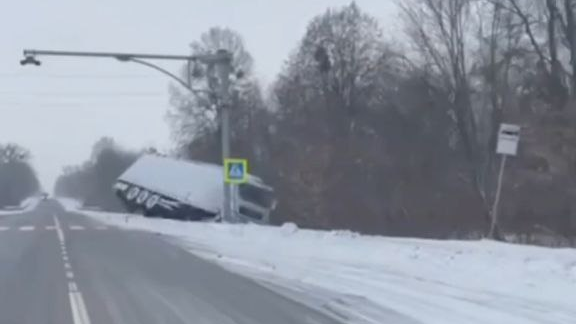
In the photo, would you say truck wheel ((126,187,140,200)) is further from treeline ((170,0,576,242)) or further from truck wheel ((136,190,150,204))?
treeline ((170,0,576,242))

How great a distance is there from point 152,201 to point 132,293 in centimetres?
4872

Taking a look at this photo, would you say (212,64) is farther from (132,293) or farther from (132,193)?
(132,193)

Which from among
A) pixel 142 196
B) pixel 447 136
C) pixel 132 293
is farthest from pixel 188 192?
pixel 132 293

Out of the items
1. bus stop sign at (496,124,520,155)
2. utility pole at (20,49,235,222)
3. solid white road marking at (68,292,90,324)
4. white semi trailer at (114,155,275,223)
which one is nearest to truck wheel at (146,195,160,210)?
white semi trailer at (114,155,275,223)

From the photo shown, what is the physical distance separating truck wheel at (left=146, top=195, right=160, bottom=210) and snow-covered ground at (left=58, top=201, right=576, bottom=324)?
36371 millimetres

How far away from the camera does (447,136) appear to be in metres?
56.4

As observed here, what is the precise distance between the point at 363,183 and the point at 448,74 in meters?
8.03

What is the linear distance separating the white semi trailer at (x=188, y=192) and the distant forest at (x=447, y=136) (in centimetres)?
175

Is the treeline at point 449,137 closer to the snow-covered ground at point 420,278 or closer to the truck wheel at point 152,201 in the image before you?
the truck wheel at point 152,201

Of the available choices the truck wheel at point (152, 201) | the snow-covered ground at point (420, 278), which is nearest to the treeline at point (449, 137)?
the truck wheel at point (152, 201)

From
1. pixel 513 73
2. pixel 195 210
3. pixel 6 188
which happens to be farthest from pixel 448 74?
pixel 6 188

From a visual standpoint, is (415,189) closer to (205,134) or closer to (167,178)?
(167,178)

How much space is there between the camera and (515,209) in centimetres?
4194

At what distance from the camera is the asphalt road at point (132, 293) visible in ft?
43.2
